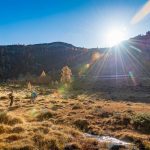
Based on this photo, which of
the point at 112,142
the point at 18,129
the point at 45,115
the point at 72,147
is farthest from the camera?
the point at 45,115

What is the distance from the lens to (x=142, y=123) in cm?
2553

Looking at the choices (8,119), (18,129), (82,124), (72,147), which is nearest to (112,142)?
(72,147)

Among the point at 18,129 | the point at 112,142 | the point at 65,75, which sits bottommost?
the point at 65,75

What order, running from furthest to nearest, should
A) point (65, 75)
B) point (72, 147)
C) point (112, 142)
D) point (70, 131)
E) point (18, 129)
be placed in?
point (65, 75), point (70, 131), point (18, 129), point (112, 142), point (72, 147)

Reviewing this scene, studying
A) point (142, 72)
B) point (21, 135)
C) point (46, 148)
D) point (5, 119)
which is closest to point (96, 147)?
point (46, 148)

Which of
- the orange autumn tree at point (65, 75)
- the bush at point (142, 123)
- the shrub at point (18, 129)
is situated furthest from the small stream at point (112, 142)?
the orange autumn tree at point (65, 75)

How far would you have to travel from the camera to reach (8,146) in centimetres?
1777

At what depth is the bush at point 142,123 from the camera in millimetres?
24584

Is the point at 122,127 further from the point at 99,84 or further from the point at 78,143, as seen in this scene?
the point at 99,84

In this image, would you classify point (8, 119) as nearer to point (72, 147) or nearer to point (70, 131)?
point (70, 131)

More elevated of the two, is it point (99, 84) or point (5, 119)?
point (5, 119)


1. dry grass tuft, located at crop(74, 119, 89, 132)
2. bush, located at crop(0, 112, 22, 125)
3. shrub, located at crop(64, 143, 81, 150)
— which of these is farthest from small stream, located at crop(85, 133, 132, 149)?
bush, located at crop(0, 112, 22, 125)

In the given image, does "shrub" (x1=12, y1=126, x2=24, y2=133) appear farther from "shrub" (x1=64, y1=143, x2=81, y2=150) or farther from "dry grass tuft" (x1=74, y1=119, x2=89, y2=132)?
"dry grass tuft" (x1=74, y1=119, x2=89, y2=132)

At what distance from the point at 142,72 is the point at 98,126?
6713 inches
